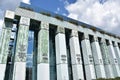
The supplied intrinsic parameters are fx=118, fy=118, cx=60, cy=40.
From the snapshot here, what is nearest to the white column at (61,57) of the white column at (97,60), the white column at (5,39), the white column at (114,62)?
the white column at (5,39)

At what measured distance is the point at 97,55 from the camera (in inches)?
1203

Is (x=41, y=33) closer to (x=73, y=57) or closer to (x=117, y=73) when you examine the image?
(x=73, y=57)

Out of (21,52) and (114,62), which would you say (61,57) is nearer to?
(21,52)

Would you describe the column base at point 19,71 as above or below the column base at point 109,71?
above

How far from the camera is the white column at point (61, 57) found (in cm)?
2292

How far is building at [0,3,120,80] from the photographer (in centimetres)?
2073

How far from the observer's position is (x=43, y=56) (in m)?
22.1

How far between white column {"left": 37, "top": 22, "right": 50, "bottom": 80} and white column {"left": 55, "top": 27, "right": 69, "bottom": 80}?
9.09 feet

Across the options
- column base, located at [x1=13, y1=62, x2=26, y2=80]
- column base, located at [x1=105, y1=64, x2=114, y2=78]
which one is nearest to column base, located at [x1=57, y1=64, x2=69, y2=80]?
column base, located at [x1=13, y1=62, x2=26, y2=80]

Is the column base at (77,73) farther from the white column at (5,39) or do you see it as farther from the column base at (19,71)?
the white column at (5,39)

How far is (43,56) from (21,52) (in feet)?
13.3

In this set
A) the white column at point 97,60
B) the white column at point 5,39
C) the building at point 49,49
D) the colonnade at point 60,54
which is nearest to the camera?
the white column at point 5,39

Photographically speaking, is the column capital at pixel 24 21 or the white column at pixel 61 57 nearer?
the column capital at pixel 24 21

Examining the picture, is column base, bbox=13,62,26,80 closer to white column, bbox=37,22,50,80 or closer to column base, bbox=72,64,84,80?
white column, bbox=37,22,50,80
